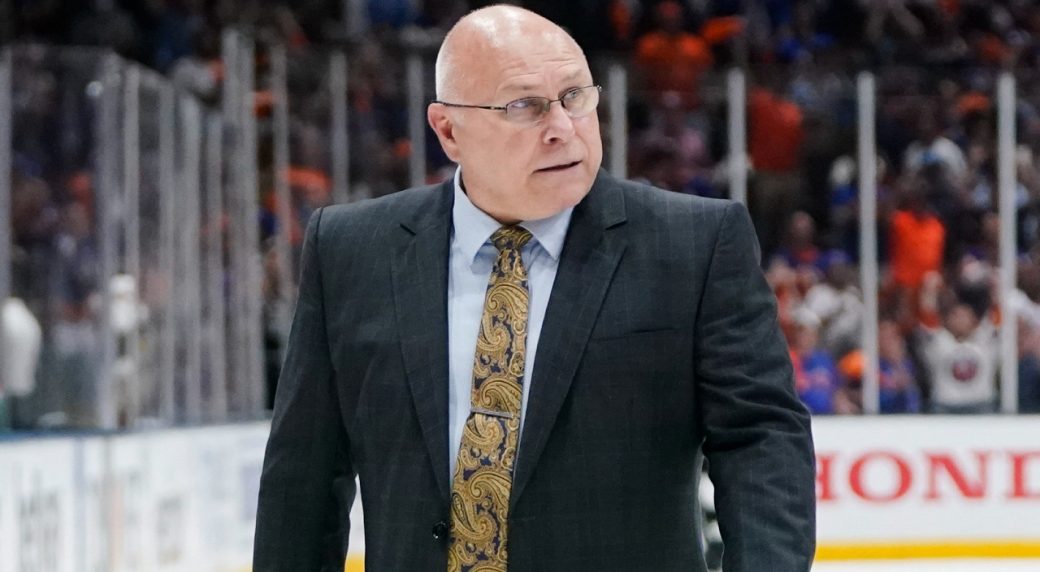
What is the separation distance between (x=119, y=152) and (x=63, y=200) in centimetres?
25

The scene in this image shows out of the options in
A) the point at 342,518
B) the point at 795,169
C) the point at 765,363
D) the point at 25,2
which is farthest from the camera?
the point at 25,2

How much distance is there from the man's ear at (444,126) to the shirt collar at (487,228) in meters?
0.07

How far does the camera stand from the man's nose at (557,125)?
1.87 meters

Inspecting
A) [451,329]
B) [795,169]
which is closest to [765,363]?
[451,329]

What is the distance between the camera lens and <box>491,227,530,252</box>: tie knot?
6.37ft

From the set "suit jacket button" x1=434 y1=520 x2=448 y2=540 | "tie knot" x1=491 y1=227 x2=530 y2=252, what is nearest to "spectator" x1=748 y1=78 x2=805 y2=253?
"tie knot" x1=491 y1=227 x2=530 y2=252

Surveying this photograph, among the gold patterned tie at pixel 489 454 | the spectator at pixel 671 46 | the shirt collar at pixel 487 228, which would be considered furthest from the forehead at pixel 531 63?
the spectator at pixel 671 46

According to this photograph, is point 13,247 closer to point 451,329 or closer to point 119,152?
point 119,152

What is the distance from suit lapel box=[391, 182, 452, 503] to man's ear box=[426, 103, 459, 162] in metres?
0.06

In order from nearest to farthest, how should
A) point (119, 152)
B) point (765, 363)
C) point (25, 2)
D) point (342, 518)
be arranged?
point (765, 363), point (342, 518), point (119, 152), point (25, 2)

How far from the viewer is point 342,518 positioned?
2057mm

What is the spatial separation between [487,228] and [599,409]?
0.85 feet

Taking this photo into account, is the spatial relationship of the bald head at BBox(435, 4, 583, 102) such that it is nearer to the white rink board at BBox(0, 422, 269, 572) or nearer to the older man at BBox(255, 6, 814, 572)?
the older man at BBox(255, 6, 814, 572)

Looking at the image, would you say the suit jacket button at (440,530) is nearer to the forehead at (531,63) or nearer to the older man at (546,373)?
the older man at (546,373)
